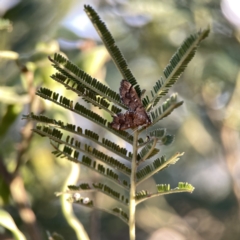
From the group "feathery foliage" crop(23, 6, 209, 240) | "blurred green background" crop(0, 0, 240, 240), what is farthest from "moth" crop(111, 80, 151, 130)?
"blurred green background" crop(0, 0, 240, 240)

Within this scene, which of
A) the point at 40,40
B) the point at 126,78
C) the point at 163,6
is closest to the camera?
the point at 126,78

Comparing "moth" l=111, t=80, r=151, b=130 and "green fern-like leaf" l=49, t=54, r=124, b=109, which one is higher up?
"green fern-like leaf" l=49, t=54, r=124, b=109

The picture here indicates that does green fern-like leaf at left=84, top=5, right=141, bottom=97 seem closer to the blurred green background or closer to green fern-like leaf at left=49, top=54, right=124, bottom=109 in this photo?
green fern-like leaf at left=49, top=54, right=124, bottom=109

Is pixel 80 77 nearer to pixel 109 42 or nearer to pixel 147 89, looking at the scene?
pixel 109 42

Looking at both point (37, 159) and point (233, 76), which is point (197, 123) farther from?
point (37, 159)

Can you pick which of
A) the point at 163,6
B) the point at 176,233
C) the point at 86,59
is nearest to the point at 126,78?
the point at 86,59

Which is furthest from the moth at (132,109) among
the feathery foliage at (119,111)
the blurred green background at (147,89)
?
the blurred green background at (147,89)

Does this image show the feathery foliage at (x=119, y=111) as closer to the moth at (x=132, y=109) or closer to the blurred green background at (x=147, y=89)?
the moth at (x=132, y=109)
